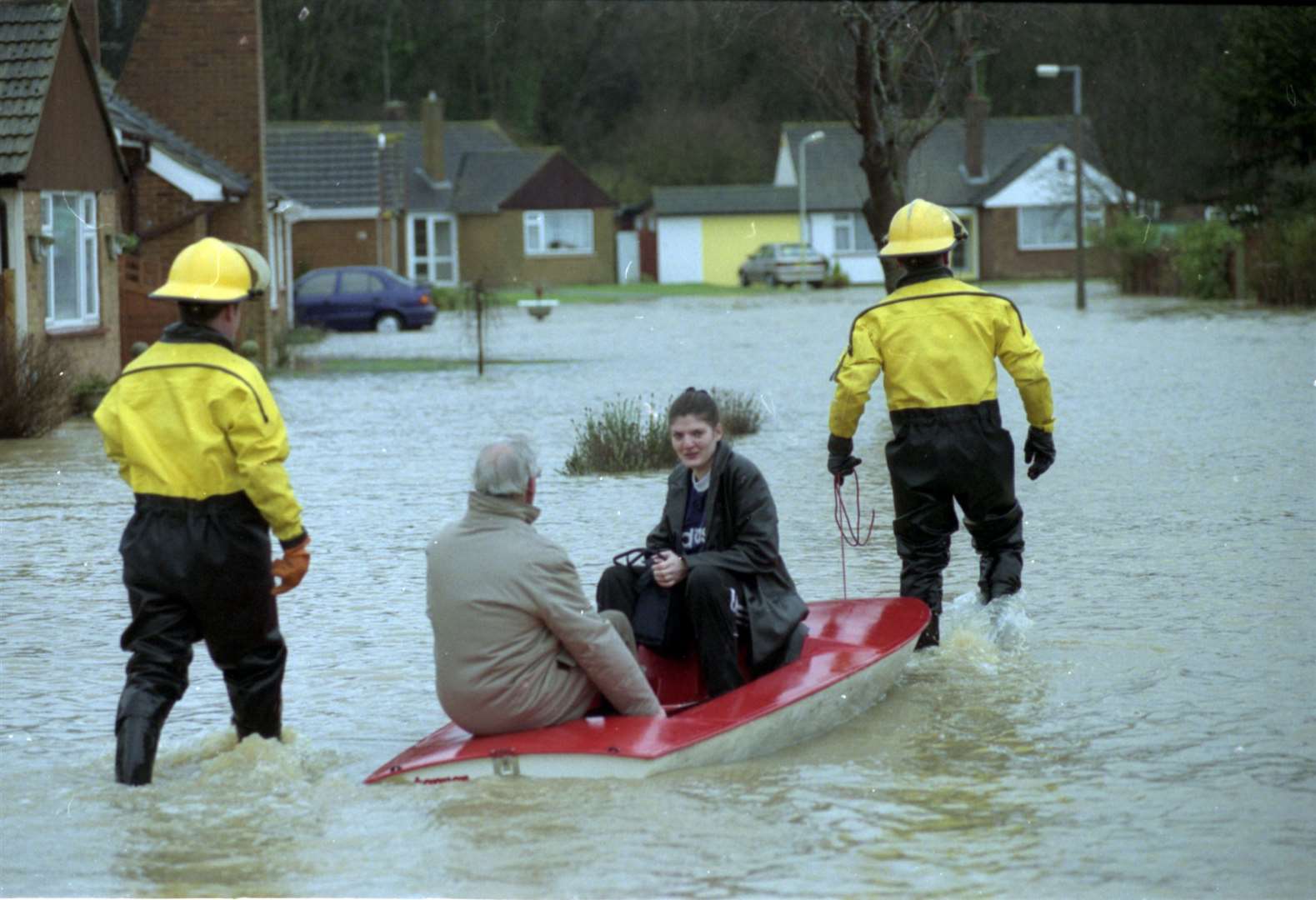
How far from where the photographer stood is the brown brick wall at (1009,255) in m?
74.7

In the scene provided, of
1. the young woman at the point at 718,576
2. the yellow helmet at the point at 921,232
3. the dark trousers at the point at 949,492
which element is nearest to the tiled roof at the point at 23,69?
the yellow helmet at the point at 921,232

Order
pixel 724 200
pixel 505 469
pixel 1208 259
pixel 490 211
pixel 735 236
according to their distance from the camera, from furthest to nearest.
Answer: pixel 735 236
pixel 724 200
pixel 490 211
pixel 1208 259
pixel 505 469

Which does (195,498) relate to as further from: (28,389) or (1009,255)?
(1009,255)

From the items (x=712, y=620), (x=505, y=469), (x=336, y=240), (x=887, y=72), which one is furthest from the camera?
(x=336, y=240)

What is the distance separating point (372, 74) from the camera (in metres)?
67.8

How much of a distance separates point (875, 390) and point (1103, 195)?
122 ft

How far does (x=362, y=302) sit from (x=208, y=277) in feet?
128

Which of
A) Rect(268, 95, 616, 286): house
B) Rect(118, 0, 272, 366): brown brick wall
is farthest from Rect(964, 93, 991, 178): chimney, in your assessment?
Rect(118, 0, 272, 366): brown brick wall

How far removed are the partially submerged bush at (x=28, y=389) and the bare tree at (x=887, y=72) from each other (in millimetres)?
8004

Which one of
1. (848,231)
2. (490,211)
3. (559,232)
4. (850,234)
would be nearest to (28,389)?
(490,211)

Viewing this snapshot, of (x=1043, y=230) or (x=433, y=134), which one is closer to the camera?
(x=433, y=134)

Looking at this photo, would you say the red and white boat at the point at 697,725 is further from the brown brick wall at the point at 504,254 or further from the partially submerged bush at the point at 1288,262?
the brown brick wall at the point at 504,254

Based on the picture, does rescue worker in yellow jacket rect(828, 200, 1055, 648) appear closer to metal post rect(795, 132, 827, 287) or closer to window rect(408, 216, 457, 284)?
metal post rect(795, 132, 827, 287)

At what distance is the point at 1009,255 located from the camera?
75000mm
